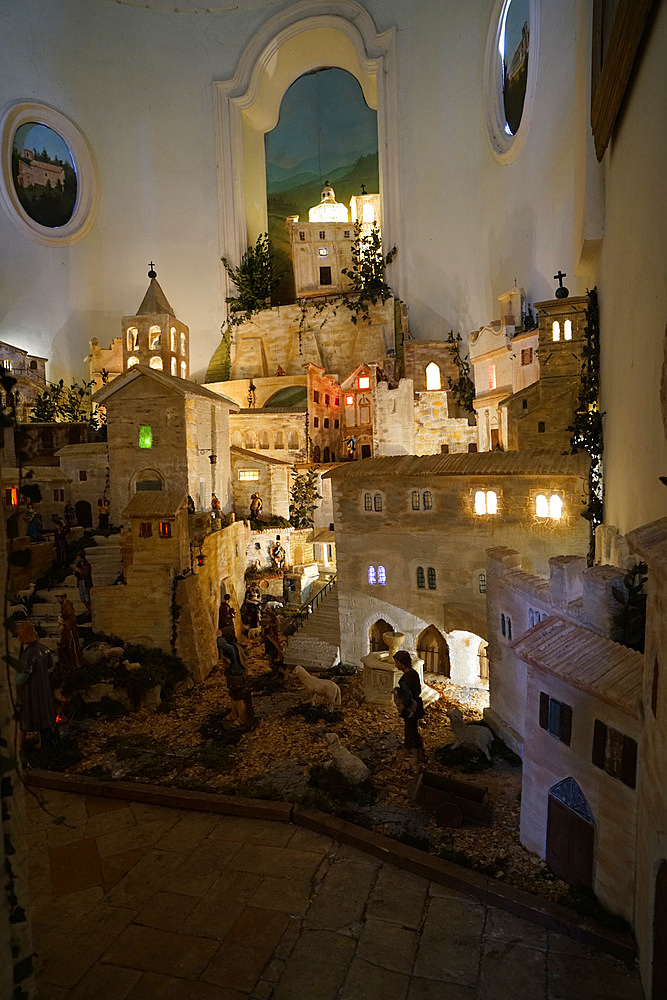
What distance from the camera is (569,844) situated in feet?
19.7

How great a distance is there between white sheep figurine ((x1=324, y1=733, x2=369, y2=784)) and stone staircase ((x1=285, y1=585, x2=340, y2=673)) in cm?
837

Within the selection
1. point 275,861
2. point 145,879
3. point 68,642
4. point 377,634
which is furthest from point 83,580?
point 275,861

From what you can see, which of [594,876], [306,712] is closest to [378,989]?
[594,876]

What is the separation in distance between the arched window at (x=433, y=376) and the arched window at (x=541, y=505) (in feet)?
53.6

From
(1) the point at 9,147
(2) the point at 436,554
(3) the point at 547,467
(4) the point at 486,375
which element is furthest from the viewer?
(1) the point at 9,147

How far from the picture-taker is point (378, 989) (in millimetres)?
4871

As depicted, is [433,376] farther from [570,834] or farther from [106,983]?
[106,983]

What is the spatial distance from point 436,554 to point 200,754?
28.2 feet

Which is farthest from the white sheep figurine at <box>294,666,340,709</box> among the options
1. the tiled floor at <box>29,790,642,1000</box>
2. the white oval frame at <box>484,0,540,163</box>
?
the white oval frame at <box>484,0,540,163</box>

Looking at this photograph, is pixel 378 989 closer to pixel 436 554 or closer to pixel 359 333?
pixel 436 554

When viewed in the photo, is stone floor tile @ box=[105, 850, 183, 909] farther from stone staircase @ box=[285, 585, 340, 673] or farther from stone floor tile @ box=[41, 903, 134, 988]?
stone staircase @ box=[285, 585, 340, 673]

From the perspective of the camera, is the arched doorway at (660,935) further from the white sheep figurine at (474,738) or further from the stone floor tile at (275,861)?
the white sheep figurine at (474,738)

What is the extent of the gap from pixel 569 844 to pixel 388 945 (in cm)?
223

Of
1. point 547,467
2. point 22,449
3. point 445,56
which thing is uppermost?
point 445,56
